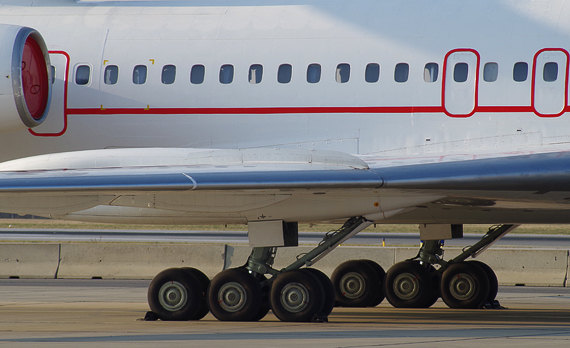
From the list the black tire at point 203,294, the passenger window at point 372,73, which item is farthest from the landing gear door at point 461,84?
the black tire at point 203,294

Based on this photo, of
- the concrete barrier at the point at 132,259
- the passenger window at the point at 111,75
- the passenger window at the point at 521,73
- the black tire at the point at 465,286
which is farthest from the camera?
the concrete barrier at the point at 132,259

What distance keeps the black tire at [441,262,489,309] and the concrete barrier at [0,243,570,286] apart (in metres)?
4.85

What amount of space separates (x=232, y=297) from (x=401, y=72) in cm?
348

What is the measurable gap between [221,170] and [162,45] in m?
2.46

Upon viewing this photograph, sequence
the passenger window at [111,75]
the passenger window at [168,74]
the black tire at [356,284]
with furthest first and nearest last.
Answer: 1. the black tire at [356,284]
2. the passenger window at [111,75]
3. the passenger window at [168,74]

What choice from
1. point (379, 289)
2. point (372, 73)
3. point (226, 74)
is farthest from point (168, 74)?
point (379, 289)

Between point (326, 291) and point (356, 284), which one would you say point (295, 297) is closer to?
point (326, 291)

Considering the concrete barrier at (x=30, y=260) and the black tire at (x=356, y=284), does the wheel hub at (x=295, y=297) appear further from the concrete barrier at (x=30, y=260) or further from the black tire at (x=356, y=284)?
the concrete barrier at (x=30, y=260)

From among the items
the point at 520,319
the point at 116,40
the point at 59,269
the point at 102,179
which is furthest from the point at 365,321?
the point at 59,269

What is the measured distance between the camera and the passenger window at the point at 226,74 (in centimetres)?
1039

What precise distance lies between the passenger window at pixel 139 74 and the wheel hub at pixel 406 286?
17.1ft

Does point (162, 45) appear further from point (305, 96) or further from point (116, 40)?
point (305, 96)

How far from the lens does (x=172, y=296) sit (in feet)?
34.5

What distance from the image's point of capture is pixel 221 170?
912cm
